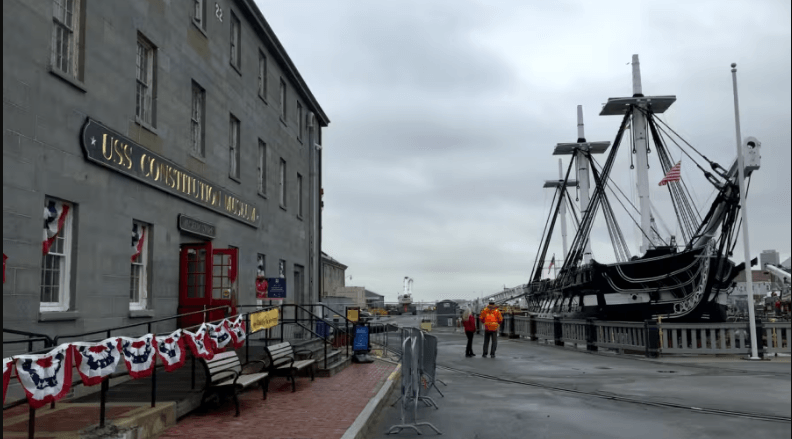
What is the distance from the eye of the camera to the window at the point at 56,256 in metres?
11.0

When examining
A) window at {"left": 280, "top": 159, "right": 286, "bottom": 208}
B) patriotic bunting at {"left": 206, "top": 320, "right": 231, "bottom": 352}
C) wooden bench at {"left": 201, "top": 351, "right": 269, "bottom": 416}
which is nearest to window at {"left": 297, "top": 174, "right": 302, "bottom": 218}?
window at {"left": 280, "top": 159, "right": 286, "bottom": 208}

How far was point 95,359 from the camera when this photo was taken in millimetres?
7523

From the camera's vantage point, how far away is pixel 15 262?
991 centimetres

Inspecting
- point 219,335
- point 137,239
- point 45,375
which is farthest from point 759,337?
point 45,375

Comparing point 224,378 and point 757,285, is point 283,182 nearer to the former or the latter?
point 224,378

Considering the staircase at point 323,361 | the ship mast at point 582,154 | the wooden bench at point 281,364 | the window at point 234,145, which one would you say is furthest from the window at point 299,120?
the ship mast at point 582,154

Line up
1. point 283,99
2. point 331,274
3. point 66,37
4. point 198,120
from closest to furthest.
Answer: point 66,37
point 198,120
point 283,99
point 331,274

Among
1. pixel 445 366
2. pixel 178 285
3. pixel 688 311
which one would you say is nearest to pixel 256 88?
pixel 178 285

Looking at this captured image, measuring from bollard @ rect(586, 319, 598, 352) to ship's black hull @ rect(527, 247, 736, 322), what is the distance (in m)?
11.6

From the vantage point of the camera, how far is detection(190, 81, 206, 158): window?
17594mm

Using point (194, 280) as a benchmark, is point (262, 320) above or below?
below

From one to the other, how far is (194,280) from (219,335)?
241 inches

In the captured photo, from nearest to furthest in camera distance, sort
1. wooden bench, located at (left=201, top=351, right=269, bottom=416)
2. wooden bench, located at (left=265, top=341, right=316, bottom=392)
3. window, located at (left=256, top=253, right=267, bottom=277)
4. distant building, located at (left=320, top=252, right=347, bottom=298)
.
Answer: wooden bench, located at (left=201, top=351, right=269, bottom=416) → wooden bench, located at (left=265, top=341, right=316, bottom=392) → window, located at (left=256, top=253, right=267, bottom=277) → distant building, located at (left=320, top=252, right=347, bottom=298)

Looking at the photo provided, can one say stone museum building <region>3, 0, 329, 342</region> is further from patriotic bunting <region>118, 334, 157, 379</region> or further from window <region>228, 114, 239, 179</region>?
patriotic bunting <region>118, 334, 157, 379</region>
